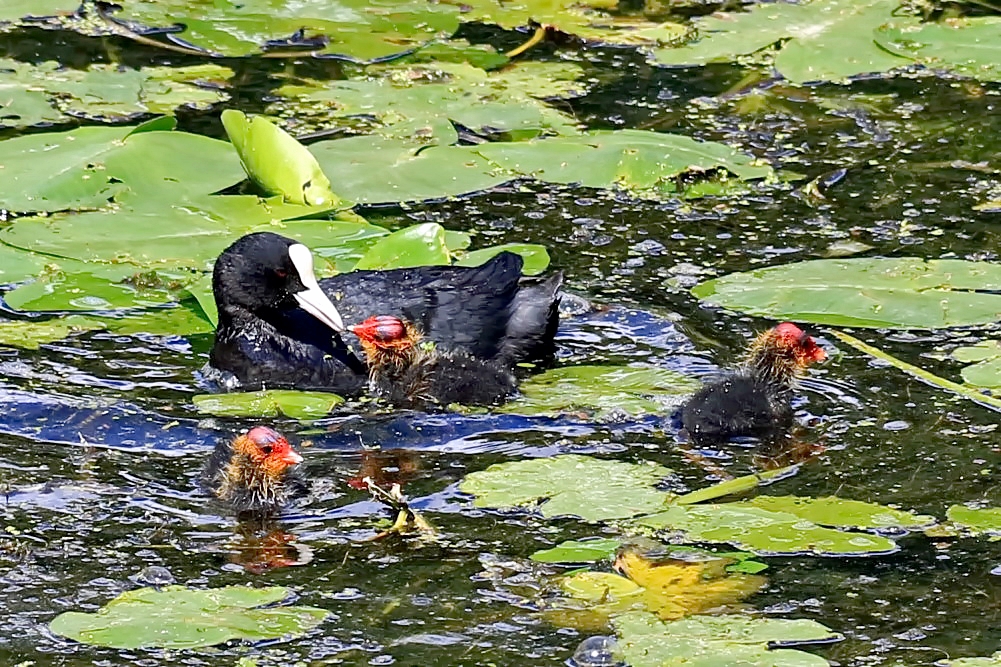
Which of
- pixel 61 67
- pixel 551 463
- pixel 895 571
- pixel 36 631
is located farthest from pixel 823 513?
pixel 61 67

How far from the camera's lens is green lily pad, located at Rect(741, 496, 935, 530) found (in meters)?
4.76

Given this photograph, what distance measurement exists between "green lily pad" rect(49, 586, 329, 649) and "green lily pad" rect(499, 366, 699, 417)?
5.63 feet

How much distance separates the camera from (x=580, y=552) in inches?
181

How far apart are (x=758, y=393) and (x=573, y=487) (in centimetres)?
102

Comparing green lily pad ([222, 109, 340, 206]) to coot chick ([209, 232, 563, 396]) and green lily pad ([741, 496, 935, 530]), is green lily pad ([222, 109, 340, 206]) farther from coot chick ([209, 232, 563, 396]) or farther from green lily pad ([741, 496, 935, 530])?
green lily pad ([741, 496, 935, 530])

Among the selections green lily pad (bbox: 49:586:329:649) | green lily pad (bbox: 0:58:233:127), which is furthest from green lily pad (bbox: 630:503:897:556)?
green lily pad (bbox: 0:58:233:127)

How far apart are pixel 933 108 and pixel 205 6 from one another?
4012 mm

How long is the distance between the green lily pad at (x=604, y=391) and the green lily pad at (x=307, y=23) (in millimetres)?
3721

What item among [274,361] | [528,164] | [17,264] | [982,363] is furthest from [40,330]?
[982,363]

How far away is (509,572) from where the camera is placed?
14.9 feet

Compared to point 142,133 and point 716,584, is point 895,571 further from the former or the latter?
point 142,133

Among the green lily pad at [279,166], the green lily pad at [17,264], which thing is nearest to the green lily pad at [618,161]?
the green lily pad at [279,166]

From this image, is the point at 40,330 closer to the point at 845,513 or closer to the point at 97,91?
the point at 97,91

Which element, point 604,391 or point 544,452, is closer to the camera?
point 544,452
